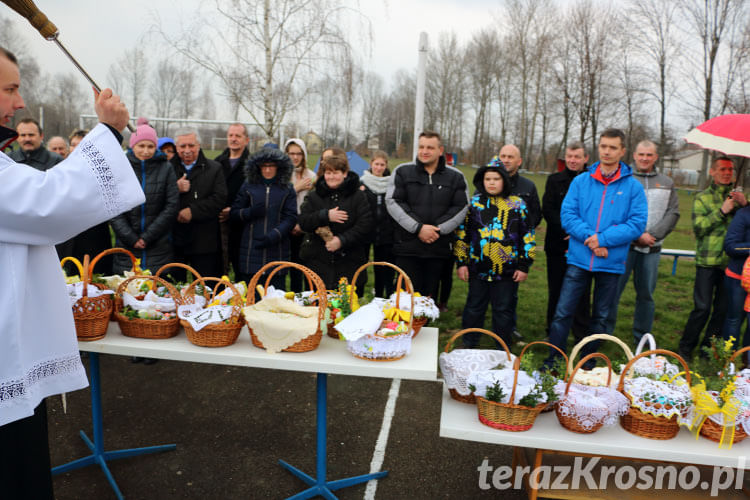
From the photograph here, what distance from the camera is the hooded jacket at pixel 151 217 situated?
13.9 ft

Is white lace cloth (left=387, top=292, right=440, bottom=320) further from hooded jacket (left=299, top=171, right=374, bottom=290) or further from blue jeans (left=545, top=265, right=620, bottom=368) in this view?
blue jeans (left=545, top=265, right=620, bottom=368)

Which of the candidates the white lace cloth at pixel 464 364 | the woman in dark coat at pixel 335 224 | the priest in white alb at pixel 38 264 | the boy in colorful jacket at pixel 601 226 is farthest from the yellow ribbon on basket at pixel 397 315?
the boy in colorful jacket at pixel 601 226

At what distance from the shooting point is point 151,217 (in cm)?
431

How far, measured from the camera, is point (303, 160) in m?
5.39

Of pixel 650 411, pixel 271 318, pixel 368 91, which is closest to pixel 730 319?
pixel 650 411

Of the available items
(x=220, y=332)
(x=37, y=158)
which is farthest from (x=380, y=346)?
(x=37, y=158)

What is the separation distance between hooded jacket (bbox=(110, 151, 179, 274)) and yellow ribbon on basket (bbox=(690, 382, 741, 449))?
12.7 ft

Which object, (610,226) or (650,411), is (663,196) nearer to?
(610,226)

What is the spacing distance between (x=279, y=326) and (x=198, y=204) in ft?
8.18

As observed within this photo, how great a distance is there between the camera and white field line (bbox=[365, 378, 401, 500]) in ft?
Answer: 9.44

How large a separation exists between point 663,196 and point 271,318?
12.9 feet

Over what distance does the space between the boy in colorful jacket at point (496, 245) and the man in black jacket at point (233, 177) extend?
228 cm

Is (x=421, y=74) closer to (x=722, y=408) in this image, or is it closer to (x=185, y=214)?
(x=185, y=214)

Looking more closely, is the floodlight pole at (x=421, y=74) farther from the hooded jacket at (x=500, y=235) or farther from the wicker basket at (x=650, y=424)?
the wicker basket at (x=650, y=424)
